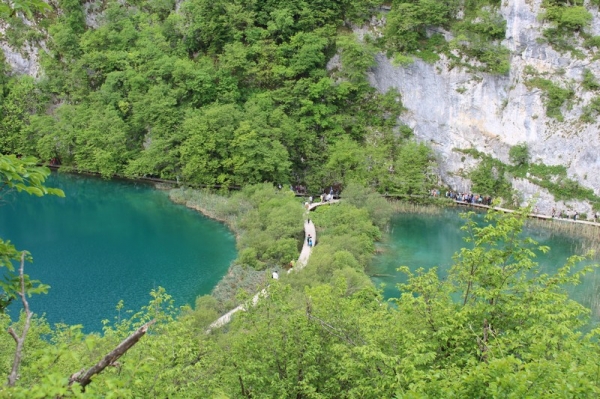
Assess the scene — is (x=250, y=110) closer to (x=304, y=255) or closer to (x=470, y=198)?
(x=304, y=255)

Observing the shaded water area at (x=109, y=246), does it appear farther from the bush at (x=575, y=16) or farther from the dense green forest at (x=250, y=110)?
the bush at (x=575, y=16)

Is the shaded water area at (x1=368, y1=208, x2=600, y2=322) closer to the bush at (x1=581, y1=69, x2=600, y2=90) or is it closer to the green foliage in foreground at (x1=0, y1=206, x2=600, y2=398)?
the bush at (x1=581, y1=69, x2=600, y2=90)

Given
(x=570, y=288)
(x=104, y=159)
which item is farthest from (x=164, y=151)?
(x=570, y=288)

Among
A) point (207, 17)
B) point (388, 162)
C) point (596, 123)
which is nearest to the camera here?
point (596, 123)

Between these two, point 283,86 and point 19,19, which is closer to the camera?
point 283,86

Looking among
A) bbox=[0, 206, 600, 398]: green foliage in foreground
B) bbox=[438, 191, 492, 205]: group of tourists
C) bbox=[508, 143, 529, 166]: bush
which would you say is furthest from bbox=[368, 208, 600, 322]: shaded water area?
bbox=[0, 206, 600, 398]: green foliage in foreground

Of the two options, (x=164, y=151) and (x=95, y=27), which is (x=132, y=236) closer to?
(x=164, y=151)
